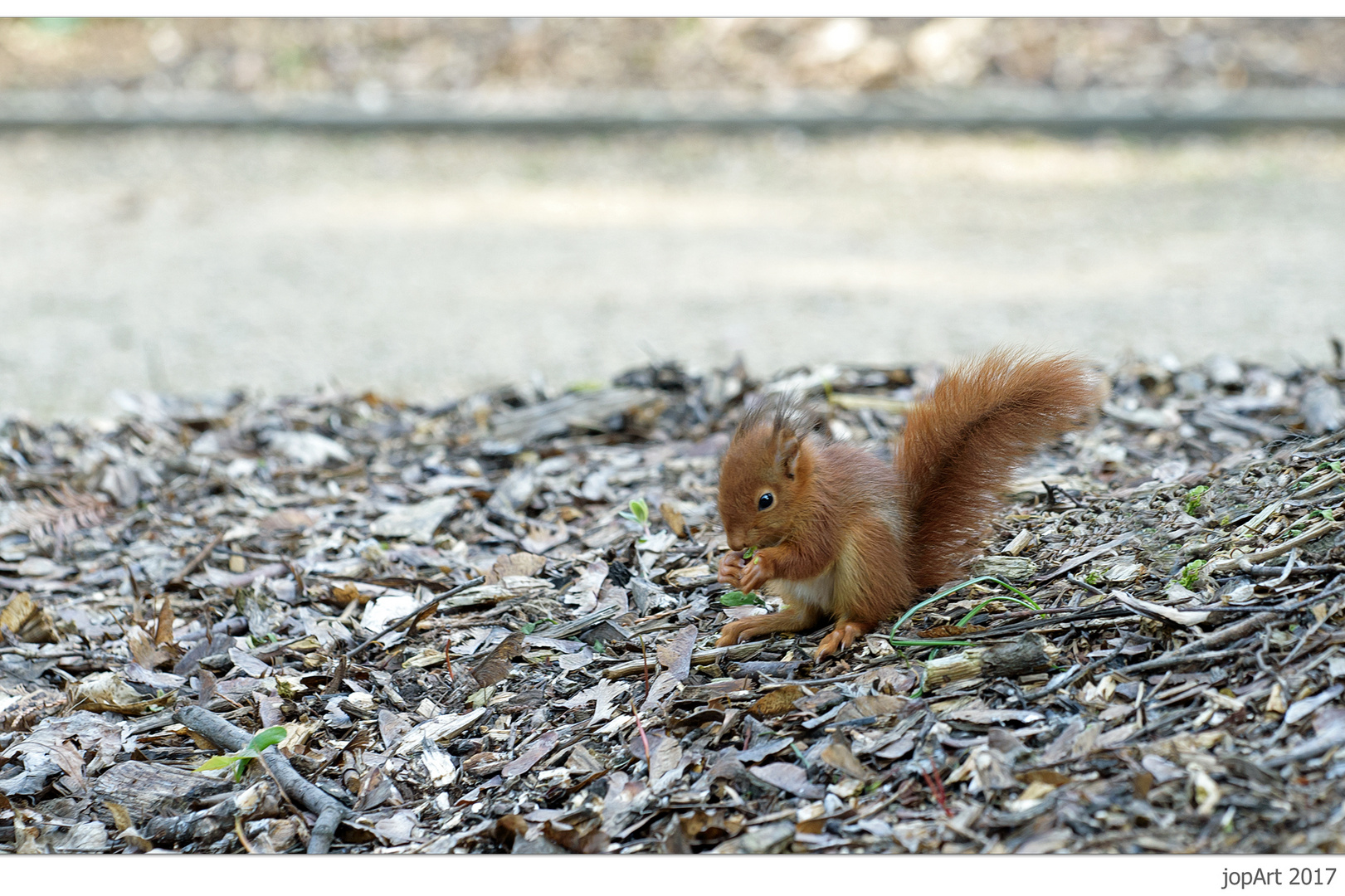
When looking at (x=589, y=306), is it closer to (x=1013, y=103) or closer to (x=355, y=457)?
(x=355, y=457)

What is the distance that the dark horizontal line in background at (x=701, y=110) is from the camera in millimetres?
6973

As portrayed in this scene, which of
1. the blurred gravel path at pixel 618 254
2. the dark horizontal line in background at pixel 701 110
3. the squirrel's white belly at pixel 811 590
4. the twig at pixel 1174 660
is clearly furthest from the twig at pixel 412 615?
the dark horizontal line in background at pixel 701 110

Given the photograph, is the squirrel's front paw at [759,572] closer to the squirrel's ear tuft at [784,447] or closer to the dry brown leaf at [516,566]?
the squirrel's ear tuft at [784,447]

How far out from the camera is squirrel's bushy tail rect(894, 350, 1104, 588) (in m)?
2.14

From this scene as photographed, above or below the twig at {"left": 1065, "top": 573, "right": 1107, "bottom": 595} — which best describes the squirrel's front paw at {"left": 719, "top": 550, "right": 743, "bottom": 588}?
above

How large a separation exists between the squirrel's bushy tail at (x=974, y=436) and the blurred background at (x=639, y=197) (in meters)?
2.02

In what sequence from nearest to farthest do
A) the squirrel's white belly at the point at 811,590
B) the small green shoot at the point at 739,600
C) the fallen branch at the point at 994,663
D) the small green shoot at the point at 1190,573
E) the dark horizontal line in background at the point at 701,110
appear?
the fallen branch at the point at 994,663, the small green shoot at the point at 1190,573, the squirrel's white belly at the point at 811,590, the small green shoot at the point at 739,600, the dark horizontal line in background at the point at 701,110

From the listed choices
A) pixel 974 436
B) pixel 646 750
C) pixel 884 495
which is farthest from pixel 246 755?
pixel 974 436

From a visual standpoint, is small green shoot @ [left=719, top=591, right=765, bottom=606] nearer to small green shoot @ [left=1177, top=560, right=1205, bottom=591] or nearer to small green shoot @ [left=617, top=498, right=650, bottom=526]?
small green shoot @ [left=617, top=498, right=650, bottom=526]

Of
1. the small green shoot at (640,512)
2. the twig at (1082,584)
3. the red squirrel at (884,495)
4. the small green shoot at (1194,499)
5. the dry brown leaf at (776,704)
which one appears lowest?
the dry brown leaf at (776,704)

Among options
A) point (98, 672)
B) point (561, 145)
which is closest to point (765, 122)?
point (561, 145)

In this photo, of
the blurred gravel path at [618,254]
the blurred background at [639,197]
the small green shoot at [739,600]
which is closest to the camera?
the small green shoot at [739,600]

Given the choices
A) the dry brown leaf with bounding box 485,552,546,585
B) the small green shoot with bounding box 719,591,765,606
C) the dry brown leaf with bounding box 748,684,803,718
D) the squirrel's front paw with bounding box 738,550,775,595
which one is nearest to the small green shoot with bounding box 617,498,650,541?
the dry brown leaf with bounding box 485,552,546,585

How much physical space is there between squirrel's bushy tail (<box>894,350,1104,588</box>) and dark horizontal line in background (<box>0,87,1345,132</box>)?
17.2ft
